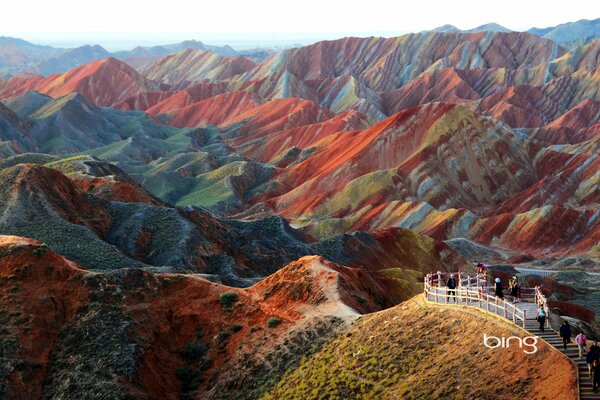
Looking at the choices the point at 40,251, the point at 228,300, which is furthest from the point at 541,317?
the point at 40,251

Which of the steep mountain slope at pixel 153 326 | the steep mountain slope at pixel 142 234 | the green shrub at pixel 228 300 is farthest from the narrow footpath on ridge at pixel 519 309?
the steep mountain slope at pixel 142 234

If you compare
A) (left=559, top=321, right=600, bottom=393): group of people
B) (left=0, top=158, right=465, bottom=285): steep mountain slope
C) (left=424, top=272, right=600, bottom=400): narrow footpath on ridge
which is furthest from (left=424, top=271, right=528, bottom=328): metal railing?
(left=0, top=158, right=465, bottom=285): steep mountain slope

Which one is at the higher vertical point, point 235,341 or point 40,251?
point 40,251

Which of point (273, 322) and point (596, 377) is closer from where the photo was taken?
point (596, 377)

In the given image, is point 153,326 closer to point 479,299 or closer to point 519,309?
point 479,299

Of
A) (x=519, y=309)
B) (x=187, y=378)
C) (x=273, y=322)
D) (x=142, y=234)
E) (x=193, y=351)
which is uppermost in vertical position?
(x=519, y=309)

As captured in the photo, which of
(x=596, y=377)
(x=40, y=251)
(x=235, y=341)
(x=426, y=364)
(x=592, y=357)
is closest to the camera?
(x=596, y=377)

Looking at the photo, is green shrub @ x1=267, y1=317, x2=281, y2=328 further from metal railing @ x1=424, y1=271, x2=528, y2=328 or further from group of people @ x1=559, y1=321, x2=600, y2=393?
group of people @ x1=559, y1=321, x2=600, y2=393

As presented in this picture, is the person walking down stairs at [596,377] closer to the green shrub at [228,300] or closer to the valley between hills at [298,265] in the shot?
the valley between hills at [298,265]
